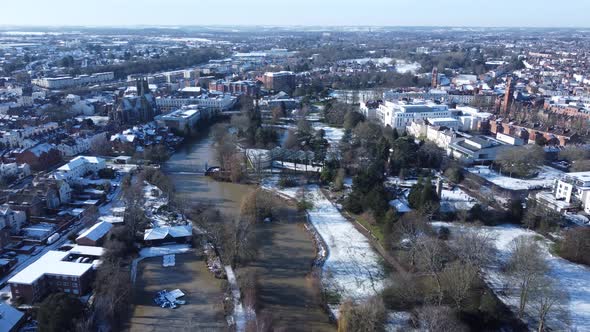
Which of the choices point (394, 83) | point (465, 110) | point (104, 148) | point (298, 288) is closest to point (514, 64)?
point (394, 83)

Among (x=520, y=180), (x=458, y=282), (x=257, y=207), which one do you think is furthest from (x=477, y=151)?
(x=458, y=282)

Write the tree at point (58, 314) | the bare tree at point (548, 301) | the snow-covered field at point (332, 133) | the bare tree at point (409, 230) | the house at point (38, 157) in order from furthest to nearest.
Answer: the snow-covered field at point (332, 133), the house at point (38, 157), the bare tree at point (409, 230), the bare tree at point (548, 301), the tree at point (58, 314)

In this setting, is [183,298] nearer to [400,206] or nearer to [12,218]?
[12,218]

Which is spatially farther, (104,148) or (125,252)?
(104,148)

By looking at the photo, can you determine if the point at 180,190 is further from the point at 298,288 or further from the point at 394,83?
the point at 394,83

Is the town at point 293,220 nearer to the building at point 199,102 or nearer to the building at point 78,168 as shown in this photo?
the building at point 78,168

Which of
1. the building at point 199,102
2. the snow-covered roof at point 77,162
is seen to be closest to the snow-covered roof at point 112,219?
the snow-covered roof at point 77,162
